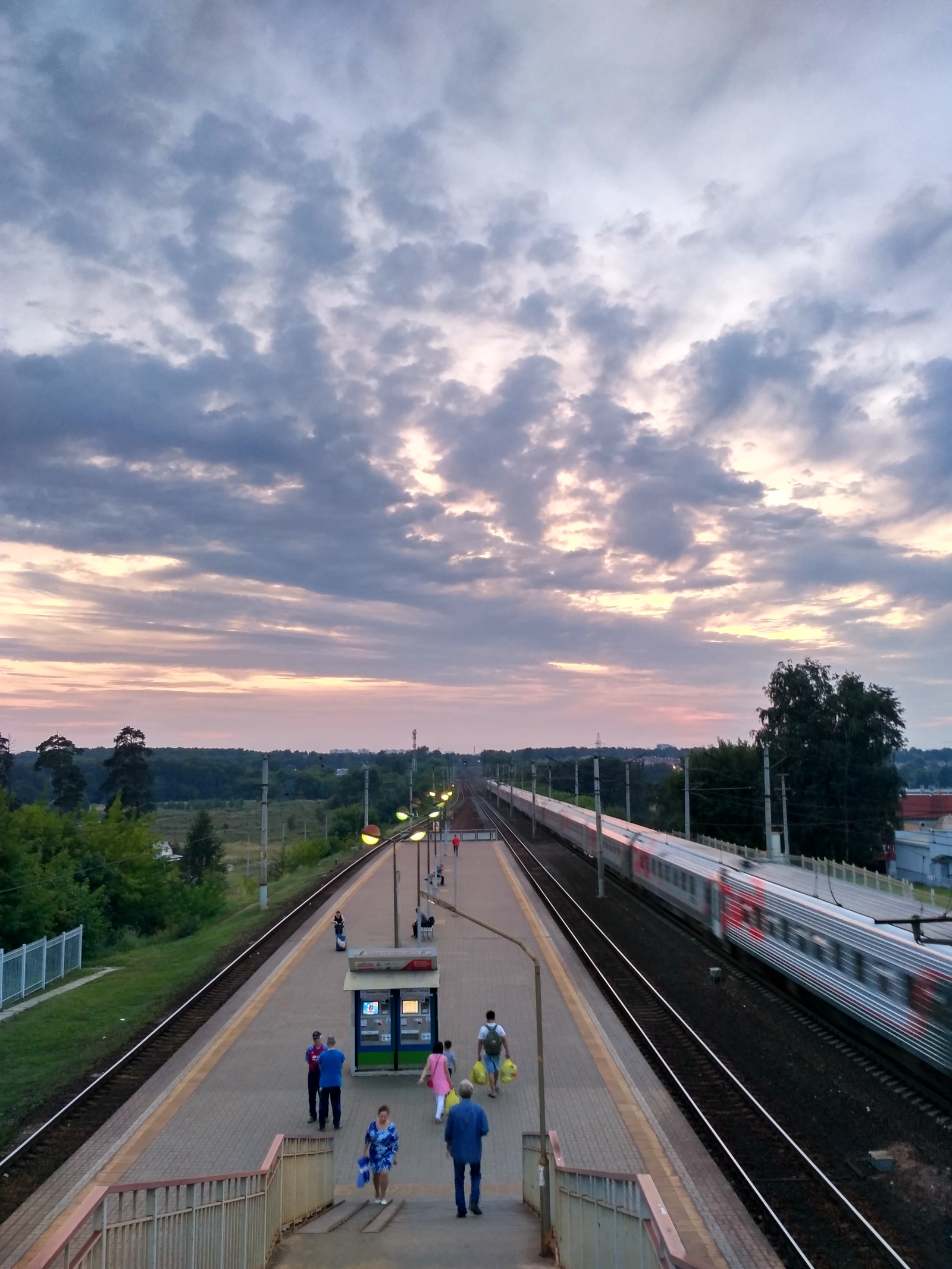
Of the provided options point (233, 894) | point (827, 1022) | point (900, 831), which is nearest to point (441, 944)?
point (827, 1022)

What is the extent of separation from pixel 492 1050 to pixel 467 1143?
15.9 ft

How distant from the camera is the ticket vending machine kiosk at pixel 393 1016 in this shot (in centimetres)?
1666

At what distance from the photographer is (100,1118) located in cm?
1499

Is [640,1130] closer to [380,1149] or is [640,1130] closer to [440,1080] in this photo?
[440,1080]

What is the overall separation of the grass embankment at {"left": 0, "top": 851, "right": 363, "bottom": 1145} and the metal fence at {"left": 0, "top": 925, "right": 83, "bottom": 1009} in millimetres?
575

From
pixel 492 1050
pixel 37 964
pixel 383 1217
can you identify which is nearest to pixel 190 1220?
pixel 383 1217

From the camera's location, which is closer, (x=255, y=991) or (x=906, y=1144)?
(x=906, y=1144)

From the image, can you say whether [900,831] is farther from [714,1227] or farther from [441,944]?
[714,1227]

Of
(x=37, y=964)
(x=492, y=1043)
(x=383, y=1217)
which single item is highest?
(x=492, y=1043)

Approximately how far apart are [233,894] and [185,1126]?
173 feet

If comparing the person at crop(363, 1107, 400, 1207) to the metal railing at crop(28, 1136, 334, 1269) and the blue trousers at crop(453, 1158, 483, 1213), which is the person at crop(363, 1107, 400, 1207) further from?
the blue trousers at crop(453, 1158, 483, 1213)

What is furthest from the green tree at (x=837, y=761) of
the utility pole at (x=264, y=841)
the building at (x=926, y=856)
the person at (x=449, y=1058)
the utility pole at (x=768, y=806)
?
the person at (x=449, y=1058)

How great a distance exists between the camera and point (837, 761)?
59.8 m

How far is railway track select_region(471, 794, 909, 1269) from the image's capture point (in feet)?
35.4
